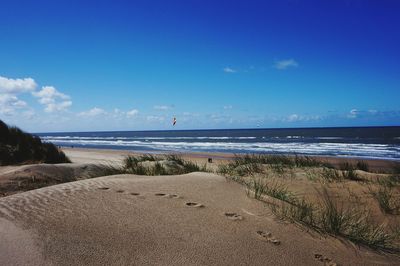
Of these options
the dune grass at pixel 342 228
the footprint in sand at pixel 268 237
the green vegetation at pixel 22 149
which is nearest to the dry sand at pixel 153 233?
the footprint in sand at pixel 268 237

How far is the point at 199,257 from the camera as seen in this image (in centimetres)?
257

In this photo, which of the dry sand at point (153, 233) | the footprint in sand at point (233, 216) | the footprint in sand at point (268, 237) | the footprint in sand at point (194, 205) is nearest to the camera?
the dry sand at point (153, 233)

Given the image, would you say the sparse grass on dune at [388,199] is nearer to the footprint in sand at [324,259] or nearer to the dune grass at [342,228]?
the dune grass at [342,228]

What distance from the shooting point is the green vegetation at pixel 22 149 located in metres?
10.4

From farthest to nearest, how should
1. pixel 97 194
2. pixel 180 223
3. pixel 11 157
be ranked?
pixel 11 157, pixel 97 194, pixel 180 223

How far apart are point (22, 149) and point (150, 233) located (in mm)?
9816

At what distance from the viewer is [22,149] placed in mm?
10977

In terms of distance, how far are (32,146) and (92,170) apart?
173 inches

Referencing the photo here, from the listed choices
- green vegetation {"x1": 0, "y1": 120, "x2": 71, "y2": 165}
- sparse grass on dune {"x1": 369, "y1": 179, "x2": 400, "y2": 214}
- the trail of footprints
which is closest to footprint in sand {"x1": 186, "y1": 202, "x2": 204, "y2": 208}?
the trail of footprints

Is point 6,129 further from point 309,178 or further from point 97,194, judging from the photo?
point 309,178

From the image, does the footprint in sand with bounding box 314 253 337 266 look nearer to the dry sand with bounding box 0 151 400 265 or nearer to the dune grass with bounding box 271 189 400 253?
the dry sand with bounding box 0 151 400 265

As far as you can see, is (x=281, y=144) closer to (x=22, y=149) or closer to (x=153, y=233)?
(x=22, y=149)

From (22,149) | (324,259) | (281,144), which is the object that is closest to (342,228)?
(324,259)

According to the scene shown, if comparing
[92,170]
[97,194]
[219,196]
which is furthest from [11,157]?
[219,196]
